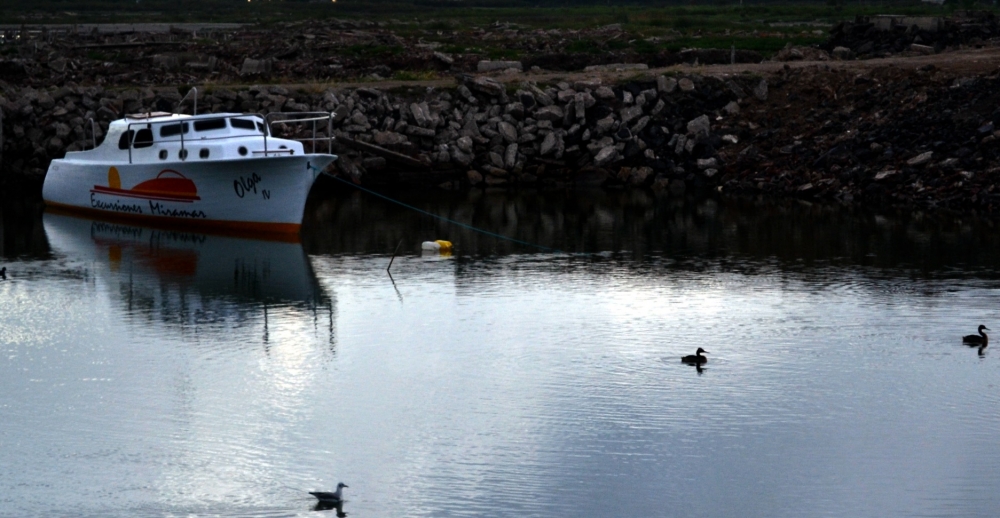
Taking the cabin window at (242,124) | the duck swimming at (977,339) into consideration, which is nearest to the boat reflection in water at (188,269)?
the cabin window at (242,124)

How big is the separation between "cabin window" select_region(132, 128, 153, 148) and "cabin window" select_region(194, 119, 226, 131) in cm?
126

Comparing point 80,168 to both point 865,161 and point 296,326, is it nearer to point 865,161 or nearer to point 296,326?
point 296,326

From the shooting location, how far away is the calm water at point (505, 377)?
523 inches

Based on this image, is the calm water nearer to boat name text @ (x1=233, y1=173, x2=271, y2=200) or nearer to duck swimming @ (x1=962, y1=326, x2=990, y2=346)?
duck swimming @ (x1=962, y1=326, x2=990, y2=346)

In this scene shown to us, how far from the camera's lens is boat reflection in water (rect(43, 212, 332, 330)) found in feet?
74.1

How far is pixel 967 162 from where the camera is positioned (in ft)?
112

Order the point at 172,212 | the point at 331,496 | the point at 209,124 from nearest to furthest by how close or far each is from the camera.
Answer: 1. the point at 331,496
2. the point at 209,124
3. the point at 172,212

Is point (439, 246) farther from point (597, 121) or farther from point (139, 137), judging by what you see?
point (597, 121)

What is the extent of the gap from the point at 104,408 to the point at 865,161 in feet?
82.3

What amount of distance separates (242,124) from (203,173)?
1.83 meters

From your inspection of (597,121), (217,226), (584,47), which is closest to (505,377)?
(217,226)

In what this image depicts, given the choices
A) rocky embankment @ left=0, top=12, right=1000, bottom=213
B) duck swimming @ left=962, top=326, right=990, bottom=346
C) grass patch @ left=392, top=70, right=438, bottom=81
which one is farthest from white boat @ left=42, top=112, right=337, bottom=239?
duck swimming @ left=962, top=326, right=990, bottom=346

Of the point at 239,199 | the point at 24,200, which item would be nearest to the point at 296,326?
the point at 239,199

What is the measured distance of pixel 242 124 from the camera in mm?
31734
